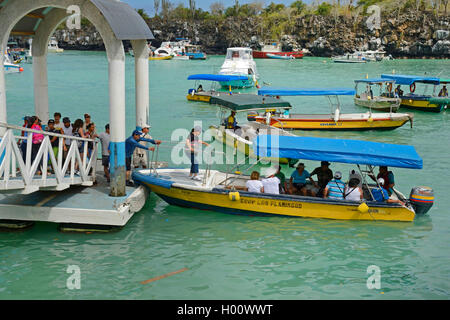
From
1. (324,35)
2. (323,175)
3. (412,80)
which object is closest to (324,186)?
(323,175)

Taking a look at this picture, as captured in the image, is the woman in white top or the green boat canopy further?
the green boat canopy

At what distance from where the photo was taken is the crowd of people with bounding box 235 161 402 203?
13084 mm

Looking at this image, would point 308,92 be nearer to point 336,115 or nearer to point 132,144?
point 336,115

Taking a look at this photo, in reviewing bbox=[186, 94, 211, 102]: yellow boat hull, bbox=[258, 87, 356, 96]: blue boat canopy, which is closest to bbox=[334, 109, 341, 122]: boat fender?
bbox=[258, 87, 356, 96]: blue boat canopy

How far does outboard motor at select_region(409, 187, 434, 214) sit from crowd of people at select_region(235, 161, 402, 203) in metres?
0.55

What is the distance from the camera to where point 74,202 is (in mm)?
11711

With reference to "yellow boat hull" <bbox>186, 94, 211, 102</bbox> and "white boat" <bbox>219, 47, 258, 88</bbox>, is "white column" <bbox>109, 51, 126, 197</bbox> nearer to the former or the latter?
"yellow boat hull" <bbox>186, 94, 211, 102</bbox>

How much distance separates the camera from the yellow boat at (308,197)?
502 inches

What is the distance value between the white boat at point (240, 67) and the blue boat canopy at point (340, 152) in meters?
33.4

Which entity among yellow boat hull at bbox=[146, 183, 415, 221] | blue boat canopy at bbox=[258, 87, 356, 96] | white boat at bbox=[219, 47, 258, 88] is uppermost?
white boat at bbox=[219, 47, 258, 88]

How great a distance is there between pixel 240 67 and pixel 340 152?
3805 centimetres

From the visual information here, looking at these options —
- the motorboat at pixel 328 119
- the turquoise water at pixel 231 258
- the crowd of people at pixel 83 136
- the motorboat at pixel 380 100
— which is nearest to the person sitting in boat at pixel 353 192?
the turquoise water at pixel 231 258
